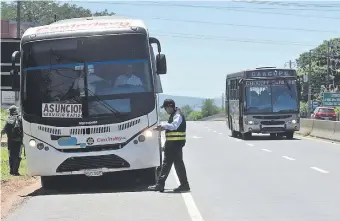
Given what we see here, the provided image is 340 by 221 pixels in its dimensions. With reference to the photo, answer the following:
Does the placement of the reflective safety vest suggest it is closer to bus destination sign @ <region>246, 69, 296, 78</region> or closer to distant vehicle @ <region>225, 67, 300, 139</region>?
distant vehicle @ <region>225, 67, 300, 139</region>

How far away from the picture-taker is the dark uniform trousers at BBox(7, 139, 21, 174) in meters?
15.4

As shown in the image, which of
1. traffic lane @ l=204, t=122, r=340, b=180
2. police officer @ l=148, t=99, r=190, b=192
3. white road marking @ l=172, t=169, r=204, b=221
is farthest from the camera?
traffic lane @ l=204, t=122, r=340, b=180

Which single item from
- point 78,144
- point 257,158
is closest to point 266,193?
point 78,144

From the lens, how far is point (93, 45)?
12109 millimetres

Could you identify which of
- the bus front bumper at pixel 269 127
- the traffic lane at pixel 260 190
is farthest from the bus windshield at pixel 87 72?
the bus front bumper at pixel 269 127

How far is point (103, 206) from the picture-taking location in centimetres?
1045

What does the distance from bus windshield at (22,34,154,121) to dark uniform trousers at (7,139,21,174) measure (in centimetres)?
373

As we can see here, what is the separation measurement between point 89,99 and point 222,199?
3199mm

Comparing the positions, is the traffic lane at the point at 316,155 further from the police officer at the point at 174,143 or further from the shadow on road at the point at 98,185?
the shadow on road at the point at 98,185

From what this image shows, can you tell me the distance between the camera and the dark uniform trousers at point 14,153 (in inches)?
608

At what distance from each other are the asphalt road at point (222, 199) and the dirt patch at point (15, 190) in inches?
9.7

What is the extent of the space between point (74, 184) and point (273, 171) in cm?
493

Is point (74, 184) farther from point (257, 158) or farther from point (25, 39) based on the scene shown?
point (257, 158)

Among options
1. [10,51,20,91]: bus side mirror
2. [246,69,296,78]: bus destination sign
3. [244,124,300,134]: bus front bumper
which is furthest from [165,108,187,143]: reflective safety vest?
[244,124,300,134]: bus front bumper
